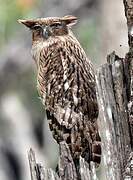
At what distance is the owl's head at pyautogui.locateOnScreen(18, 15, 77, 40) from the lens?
7344mm

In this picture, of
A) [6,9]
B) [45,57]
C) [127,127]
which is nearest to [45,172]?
[127,127]

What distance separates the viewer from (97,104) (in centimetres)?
614

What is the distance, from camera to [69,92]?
6.64 meters

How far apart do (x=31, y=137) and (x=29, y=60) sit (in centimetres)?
81

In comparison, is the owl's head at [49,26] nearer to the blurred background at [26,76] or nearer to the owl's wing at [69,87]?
the owl's wing at [69,87]

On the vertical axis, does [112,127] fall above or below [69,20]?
below

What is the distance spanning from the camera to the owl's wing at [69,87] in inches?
258

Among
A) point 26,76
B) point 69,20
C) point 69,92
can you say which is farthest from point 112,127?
point 26,76

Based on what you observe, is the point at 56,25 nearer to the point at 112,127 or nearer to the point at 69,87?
the point at 69,87

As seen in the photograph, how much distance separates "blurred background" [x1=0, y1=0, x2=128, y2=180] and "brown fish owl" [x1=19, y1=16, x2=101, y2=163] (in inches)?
182

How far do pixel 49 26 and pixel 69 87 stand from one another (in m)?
0.94

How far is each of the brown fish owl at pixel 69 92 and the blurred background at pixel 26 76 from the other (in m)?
4.62

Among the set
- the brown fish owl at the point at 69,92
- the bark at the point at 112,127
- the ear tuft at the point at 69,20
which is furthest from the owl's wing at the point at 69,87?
the bark at the point at 112,127

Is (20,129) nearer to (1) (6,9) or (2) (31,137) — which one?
(2) (31,137)
